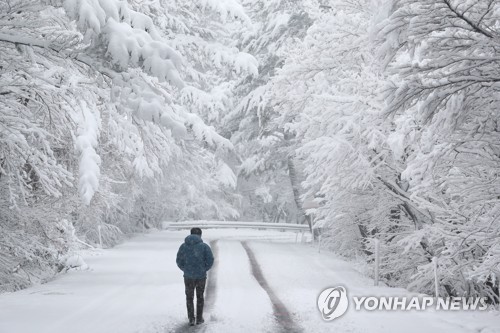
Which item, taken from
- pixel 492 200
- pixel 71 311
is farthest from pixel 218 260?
pixel 492 200

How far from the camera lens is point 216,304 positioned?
1142 centimetres

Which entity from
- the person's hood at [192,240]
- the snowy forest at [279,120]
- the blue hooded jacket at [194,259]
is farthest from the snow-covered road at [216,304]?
the person's hood at [192,240]

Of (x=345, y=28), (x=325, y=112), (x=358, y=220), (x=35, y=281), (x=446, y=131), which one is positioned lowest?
(x=35, y=281)

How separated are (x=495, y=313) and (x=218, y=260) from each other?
11.4 meters

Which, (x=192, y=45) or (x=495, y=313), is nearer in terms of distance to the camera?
(x=495, y=313)

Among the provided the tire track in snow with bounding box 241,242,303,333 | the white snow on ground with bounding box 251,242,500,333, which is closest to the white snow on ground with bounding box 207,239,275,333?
the tire track in snow with bounding box 241,242,303,333

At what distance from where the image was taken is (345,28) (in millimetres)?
17188

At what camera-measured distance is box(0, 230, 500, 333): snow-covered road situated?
30.0 feet

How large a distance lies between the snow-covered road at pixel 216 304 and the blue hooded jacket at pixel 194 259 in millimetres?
793

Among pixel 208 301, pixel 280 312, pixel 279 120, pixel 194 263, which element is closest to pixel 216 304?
pixel 208 301

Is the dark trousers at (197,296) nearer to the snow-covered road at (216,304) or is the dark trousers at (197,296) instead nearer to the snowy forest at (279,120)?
the snow-covered road at (216,304)

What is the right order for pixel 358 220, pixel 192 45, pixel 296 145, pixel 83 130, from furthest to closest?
pixel 296 145, pixel 192 45, pixel 358 220, pixel 83 130

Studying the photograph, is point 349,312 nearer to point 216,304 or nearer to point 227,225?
point 216,304

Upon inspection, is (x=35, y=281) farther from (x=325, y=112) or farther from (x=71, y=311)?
(x=325, y=112)
